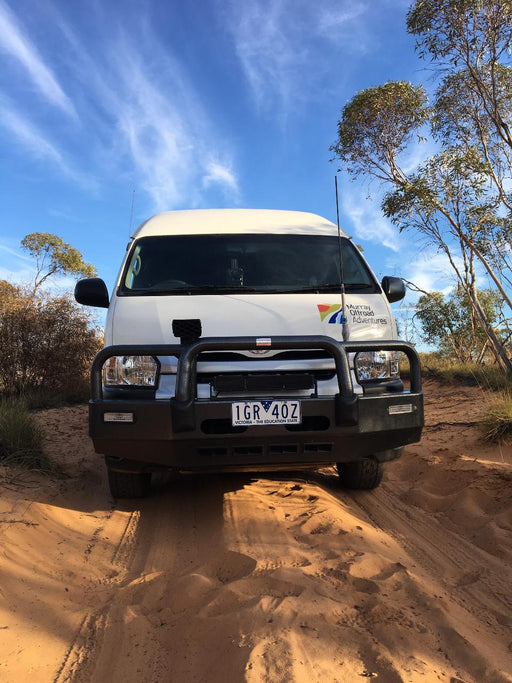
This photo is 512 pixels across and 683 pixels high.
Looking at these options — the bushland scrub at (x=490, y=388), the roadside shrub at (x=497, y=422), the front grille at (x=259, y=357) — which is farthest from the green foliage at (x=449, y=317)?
the front grille at (x=259, y=357)

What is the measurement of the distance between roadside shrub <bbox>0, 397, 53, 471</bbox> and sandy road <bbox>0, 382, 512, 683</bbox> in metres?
0.32

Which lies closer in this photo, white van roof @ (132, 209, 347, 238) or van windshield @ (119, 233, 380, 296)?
van windshield @ (119, 233, 380, 296)

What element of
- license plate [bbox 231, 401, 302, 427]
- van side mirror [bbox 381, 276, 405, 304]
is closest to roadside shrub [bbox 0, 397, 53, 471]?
license plate [bbox 231, 401, 302, 427]

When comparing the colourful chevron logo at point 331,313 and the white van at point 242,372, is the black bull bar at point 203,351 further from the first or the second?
the colourful chevron logo at point 331,313

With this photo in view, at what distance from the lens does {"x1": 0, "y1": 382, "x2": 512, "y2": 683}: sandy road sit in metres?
1.89

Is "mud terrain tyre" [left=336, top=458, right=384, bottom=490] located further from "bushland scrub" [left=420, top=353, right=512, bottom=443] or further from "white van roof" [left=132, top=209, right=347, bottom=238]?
"white van roof" [left=132, top=209, right=347, bottom=238]

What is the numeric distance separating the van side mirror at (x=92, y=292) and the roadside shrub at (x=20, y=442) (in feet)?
5.29

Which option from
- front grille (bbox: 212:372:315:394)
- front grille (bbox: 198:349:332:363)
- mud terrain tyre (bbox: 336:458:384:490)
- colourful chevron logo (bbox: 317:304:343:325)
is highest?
colourful chevron logo (bbox: 317:304:343:325)

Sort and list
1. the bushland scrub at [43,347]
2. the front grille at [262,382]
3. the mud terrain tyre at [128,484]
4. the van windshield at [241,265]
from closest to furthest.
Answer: the front grille at [262,382] < the mud terrain tyre at [128,484] < the van windshield at [241,265] < the bushland scrub at [43,347]

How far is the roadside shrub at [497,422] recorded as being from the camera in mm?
5398

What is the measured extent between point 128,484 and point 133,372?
3.76ft

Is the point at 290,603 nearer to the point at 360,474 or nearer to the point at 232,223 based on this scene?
the point at 360,474

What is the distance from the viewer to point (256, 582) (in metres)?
2.47

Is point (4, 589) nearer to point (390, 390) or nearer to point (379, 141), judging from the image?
point (390, 390)
